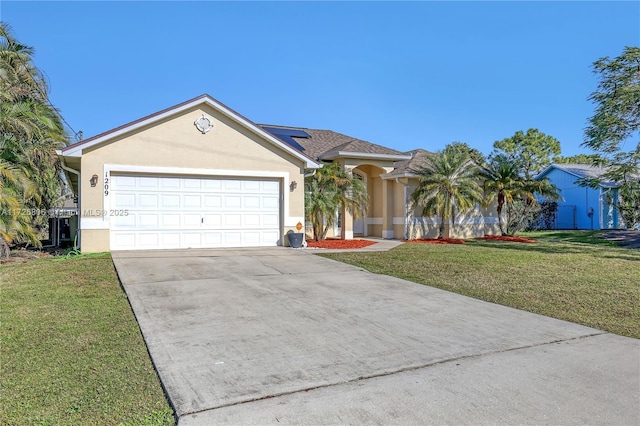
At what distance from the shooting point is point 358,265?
10.9m

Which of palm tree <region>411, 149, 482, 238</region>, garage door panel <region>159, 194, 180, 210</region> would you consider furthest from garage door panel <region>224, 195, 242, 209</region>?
palm tree <region>411, 149, 482, 238</region>

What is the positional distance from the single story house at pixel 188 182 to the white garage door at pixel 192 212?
1.2 inches

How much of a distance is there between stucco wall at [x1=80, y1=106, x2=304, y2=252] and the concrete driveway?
6.05 meters

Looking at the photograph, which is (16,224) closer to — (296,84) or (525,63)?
(296,84)

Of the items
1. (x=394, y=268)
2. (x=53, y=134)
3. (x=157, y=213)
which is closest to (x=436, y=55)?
(x=394, y=268)

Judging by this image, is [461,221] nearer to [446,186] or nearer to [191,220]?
[446,186]

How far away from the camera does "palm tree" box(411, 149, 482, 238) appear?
1820 cm

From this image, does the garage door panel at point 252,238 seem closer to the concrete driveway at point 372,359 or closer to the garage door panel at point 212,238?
the garage door panel at point 212,238

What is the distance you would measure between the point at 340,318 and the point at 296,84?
15.8m

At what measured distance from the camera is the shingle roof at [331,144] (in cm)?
1867

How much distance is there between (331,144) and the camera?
69.8 feet

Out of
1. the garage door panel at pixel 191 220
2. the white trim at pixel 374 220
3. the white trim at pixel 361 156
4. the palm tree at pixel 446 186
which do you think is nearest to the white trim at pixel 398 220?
the white trim at pixel 374 220

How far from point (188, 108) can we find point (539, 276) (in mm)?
11505

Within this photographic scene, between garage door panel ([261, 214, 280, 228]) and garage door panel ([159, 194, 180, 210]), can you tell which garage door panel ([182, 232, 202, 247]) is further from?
garage door panel ([261, 214, 280, 228])
